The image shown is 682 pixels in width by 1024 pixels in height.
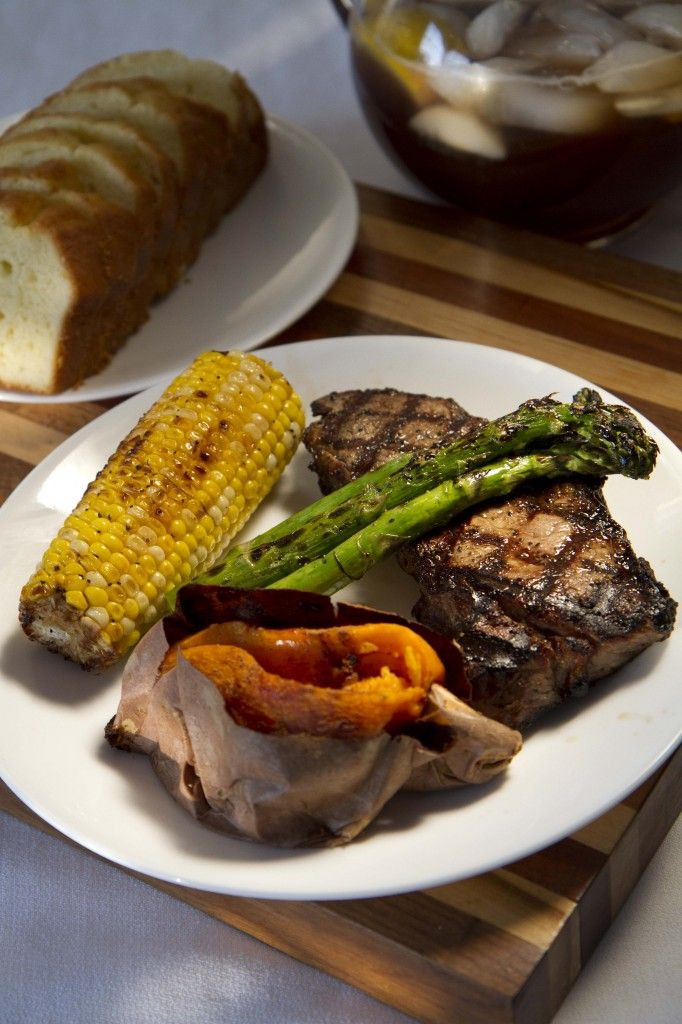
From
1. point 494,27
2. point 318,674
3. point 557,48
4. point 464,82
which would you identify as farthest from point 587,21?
point 318,674

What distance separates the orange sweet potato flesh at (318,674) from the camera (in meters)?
2.21

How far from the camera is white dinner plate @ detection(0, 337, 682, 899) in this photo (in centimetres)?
227

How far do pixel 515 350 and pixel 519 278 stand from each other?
39cm

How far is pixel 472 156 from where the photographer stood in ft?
12.7

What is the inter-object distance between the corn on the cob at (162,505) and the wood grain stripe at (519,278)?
46.6 inches

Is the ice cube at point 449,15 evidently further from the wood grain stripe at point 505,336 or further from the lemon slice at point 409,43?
the wood grain stripe at point 505,336

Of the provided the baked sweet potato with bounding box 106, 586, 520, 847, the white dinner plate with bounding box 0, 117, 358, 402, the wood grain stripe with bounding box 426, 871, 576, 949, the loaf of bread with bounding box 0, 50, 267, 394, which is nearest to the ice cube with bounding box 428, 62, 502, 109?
the white dinner plate with bounding box 0, 117, 358, 402

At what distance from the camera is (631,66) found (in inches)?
138

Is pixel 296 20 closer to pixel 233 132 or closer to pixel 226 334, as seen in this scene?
pixel 233 132

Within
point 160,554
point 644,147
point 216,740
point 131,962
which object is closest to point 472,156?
point 644,147

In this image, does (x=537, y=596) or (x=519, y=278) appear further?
(x=519, y=278)

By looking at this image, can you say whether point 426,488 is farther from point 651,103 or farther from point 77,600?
point 651,103

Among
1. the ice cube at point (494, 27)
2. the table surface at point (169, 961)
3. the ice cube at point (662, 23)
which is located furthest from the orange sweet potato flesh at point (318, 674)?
the ice cube at point (662, 23)

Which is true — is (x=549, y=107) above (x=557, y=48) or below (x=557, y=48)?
below
